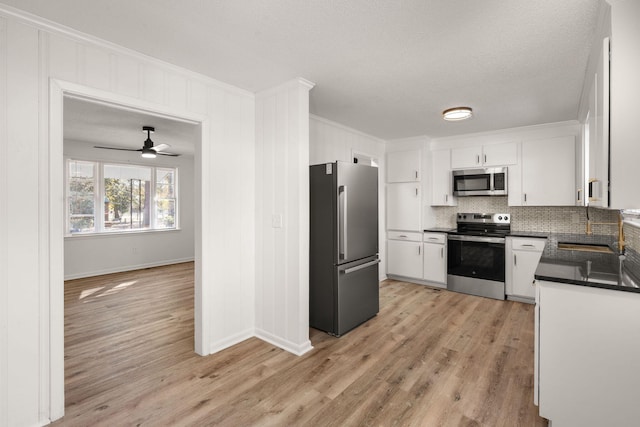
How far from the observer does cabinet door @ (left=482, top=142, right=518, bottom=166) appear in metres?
4.49

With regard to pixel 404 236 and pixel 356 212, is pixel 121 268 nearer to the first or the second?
pixel 356 212

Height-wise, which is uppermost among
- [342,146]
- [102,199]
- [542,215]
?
[342,146]

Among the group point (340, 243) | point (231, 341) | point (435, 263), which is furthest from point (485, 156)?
point (231, 341)

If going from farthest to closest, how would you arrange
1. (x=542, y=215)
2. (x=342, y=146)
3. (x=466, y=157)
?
1. (x=466, y=157)
2. (x=542, y=215)
3. (x=342, y=146)

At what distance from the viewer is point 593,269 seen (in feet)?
6.38

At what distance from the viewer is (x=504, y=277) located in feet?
14.2

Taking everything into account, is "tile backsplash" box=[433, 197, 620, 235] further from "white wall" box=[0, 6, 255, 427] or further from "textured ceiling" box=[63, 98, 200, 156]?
"white wall" box=[0, 6, 255, 427]

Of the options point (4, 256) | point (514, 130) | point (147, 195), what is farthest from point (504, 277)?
point (147, 195)

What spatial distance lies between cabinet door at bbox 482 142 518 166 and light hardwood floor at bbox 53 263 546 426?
210cm

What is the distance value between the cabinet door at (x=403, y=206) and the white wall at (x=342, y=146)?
123 millimetres

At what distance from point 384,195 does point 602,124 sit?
12.7ft

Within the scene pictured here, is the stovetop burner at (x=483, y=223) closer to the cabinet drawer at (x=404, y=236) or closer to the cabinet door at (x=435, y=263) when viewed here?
the cabinet door at (x=435, y=263)

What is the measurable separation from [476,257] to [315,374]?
3170mm

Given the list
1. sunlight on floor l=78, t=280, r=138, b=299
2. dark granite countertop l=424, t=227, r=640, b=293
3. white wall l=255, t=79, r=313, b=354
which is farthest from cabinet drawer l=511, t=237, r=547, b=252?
sunlight on floor l=78, t=280, r=138, b=299
